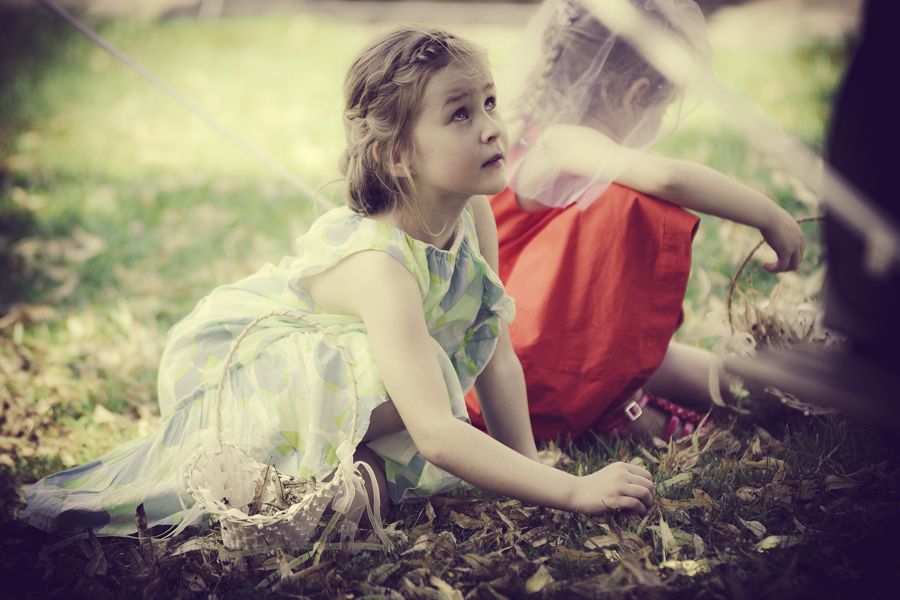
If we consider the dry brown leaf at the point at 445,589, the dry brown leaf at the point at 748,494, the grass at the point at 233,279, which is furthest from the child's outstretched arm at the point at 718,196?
the dry brown leaf at the point at 445,589

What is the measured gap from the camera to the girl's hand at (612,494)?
1.47 metres

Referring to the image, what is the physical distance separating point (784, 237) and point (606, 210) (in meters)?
0.46

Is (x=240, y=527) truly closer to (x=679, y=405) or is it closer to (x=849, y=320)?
(x=849, y=320)

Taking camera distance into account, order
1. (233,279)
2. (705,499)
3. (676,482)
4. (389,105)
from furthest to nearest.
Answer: (233,279), (676,482), (705,499), (389,105)

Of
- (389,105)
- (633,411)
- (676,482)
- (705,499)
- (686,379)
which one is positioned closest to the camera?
(389,105)

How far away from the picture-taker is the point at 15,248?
3482mm

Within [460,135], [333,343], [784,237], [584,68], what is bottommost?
[333,343]

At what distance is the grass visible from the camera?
56.8 inches

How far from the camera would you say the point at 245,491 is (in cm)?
159

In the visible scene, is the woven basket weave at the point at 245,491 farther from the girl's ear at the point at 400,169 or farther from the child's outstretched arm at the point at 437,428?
the girl's ear at the point at 400,169

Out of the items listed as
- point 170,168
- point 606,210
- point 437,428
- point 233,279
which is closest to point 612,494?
point 437,428

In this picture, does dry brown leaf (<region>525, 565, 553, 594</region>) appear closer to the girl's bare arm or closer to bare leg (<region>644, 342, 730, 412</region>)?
the girl's bare arm

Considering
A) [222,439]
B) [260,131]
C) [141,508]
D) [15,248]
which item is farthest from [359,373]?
[260,131]

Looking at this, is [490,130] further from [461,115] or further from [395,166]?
[395,166]
